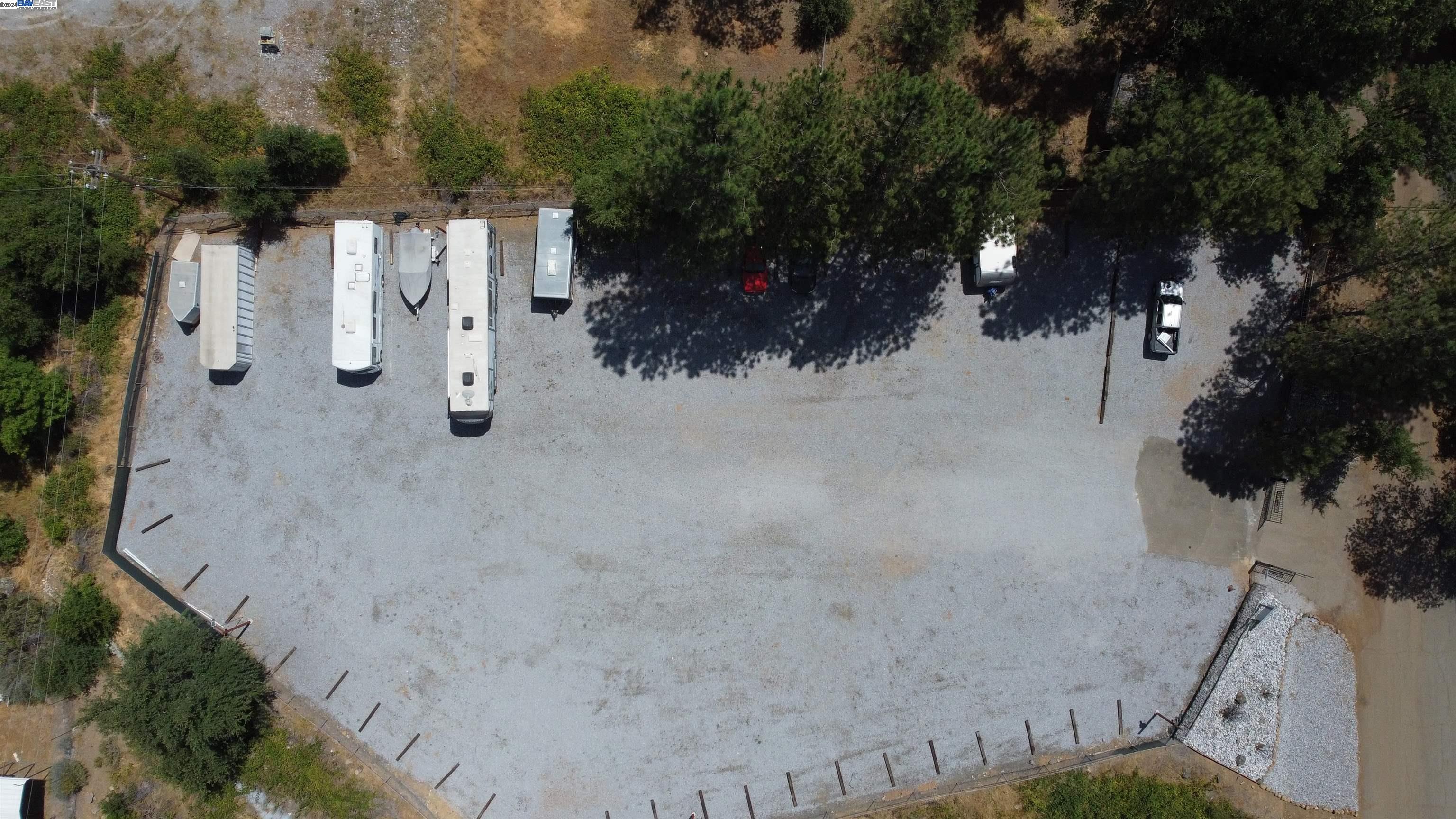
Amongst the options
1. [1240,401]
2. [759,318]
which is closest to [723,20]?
[759,318]

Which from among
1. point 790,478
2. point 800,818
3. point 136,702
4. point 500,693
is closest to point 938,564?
point 790,478

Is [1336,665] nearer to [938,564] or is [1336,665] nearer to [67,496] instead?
[938,564]

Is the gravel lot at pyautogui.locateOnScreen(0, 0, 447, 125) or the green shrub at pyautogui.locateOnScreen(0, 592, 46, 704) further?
the gravel lot at pyautogui.locateOnScreen(0, 0, 447, 125)

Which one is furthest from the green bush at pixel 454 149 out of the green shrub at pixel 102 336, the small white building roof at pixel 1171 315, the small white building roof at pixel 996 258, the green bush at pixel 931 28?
the small white building roof at pixel 1171 315

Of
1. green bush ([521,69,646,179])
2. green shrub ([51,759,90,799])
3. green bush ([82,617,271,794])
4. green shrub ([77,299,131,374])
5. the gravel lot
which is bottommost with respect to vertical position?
green shrub ([51,759,90,799])

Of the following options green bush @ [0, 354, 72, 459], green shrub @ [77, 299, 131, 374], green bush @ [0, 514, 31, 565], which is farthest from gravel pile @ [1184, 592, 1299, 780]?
green bush @ [0, 514, 31, 565]

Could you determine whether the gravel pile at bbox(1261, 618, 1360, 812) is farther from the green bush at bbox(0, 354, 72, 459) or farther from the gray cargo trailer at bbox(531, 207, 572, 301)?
the green bush at bbox(0, 354, 72, 459)
